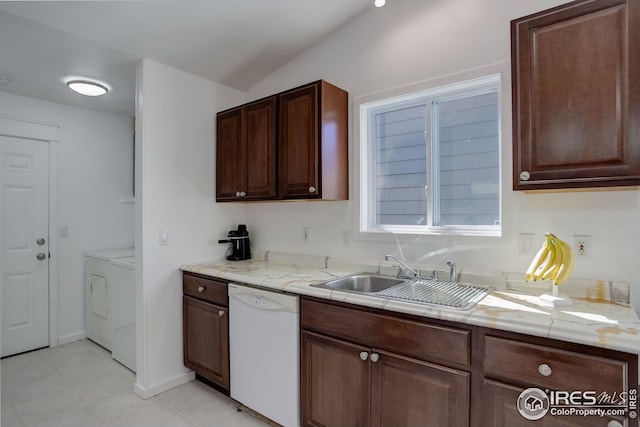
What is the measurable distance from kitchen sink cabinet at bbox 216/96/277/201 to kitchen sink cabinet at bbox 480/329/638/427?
5.68 ft

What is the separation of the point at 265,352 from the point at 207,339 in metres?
0.65

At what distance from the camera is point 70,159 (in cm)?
350

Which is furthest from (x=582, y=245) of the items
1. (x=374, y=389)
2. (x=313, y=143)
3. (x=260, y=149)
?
(x=260, y=149)

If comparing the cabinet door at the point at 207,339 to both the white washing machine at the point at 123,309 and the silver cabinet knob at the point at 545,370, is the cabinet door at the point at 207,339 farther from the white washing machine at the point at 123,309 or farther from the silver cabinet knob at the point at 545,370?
the silver cabinet knob at the point at 545,370

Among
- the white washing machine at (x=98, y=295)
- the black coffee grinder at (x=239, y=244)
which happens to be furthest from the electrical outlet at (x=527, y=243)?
the white washing machine at (x=98, y=295)

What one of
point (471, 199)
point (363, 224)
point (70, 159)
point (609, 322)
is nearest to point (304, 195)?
point (363, 224)

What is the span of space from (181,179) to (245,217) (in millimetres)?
717

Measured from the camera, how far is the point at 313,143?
2.28m

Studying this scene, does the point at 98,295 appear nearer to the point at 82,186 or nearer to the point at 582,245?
the point at 82,186

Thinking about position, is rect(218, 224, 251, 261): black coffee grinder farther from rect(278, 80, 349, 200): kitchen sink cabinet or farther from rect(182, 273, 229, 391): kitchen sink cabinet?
rect(278, 80, 349, 200): kitchen sink cabinet

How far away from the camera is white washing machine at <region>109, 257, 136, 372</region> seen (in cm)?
280

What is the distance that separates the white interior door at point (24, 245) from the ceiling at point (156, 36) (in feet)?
2.11

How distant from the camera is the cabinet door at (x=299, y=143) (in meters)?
2.27

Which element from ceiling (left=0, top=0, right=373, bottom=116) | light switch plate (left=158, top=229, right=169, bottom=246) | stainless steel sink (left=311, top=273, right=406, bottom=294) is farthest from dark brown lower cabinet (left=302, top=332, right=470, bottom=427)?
ceiling (left=0, top=0, right=373, bottom=116)
